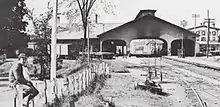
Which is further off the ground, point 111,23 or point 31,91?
point 111,23

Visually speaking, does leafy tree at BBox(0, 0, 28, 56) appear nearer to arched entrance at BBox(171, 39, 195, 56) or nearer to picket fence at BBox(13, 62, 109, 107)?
picket fence at BBox(13, 62, 109, 107)

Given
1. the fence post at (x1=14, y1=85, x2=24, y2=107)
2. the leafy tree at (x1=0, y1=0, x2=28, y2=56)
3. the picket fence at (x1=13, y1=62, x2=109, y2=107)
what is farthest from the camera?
the leafy tree at (x1=0, y1=0, x2=28, y2=56)

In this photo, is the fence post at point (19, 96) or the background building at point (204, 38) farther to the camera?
the background building at point (204, 38)

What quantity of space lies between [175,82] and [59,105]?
1129 cm

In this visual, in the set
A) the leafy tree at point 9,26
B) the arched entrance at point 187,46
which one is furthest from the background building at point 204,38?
the leafy tree at point 9,26

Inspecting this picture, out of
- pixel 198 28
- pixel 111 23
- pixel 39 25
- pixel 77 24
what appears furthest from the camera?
pixel 198 28

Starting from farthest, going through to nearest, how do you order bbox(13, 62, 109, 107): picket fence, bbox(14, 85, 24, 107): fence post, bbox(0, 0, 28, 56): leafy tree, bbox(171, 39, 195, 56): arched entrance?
bbox(171, 39, 195, 56): arched entrance < bbox(0, 0, 28, 56): leafy tree < bbox(13, 62, 109, 107): picket fence < bbox(14, 85, 24, 107): fence post

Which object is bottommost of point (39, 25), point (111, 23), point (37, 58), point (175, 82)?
point (175, 82)

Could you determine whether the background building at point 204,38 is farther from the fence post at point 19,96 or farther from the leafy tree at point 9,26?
the fence post at point 19,96

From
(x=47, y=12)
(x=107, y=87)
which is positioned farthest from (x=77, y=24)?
(x=107, y=87)

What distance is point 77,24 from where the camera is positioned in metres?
34.4

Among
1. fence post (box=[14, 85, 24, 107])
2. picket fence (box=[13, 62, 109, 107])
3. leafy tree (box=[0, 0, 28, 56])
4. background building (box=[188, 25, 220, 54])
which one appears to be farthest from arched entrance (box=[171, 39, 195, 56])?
fence post (box=[14, 85, 24, 107])

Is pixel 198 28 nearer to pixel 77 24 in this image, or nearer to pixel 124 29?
pixel 124 29

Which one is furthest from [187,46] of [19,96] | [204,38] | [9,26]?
[19,96]
